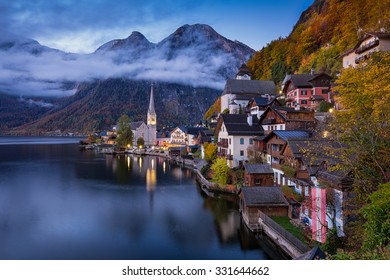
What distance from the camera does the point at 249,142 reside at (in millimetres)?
27859

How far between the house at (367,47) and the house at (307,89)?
9.72ft

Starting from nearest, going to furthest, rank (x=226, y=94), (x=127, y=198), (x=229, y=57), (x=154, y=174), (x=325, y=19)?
1. (x=127, y=198)
2. (x=229, y=57)
3. (x=154, y=174)
4. (x=325, y=19)
5. (x=226, y=94)

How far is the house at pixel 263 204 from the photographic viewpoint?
52.7ft

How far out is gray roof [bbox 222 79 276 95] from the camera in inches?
1945

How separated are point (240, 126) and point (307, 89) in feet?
38.7

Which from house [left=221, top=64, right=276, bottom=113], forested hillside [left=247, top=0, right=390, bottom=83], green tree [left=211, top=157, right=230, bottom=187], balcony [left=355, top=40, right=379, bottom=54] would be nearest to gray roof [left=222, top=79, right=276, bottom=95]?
house [left=221, top=64, right=276, bottom=113]

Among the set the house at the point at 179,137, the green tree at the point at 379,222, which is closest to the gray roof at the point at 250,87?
the house at the point at 179,137

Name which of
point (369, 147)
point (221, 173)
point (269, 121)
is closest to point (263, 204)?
point (369, 147)

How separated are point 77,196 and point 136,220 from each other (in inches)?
368

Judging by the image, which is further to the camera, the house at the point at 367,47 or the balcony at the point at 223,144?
the balcony at the point at 223,144

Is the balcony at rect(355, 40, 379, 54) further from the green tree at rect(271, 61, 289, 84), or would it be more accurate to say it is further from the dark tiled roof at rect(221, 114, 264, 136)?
the green tree at rect(271, 61, 289, 84)

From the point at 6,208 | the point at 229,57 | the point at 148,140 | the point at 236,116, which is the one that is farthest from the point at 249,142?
the point at 148,140

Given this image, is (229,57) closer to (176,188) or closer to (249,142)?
(249,142)

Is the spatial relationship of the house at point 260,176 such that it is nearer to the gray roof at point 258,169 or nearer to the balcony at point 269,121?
the gray roof at point 258,169
